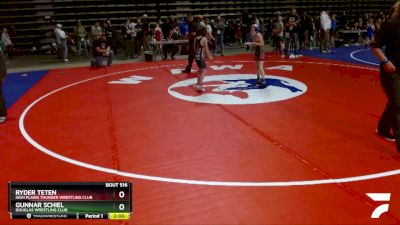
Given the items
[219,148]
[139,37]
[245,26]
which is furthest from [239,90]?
[245,26]

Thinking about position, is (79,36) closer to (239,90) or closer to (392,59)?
A: (239,90)

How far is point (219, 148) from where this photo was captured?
18.1 ft

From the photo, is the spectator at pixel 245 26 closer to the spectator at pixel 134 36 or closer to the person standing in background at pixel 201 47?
the spectator at pixel 134 36

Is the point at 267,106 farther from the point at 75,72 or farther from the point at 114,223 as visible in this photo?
the point at 75,72

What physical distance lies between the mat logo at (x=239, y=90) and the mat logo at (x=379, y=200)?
163 inches

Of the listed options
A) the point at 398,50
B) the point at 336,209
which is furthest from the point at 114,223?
the point at 398,50

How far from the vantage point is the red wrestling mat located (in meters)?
3.90

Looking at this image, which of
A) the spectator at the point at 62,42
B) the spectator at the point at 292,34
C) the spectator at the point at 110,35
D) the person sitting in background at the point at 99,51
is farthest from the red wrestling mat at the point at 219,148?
the spectator at the point at 110,35

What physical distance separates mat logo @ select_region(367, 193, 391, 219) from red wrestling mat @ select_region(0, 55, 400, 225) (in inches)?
1.8

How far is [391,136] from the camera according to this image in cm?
563

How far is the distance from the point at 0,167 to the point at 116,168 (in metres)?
1.60

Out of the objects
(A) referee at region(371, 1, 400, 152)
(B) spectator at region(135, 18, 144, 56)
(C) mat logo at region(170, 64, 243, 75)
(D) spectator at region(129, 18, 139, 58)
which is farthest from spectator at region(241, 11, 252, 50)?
(A) referee at region(371, 1, 400, 152)
